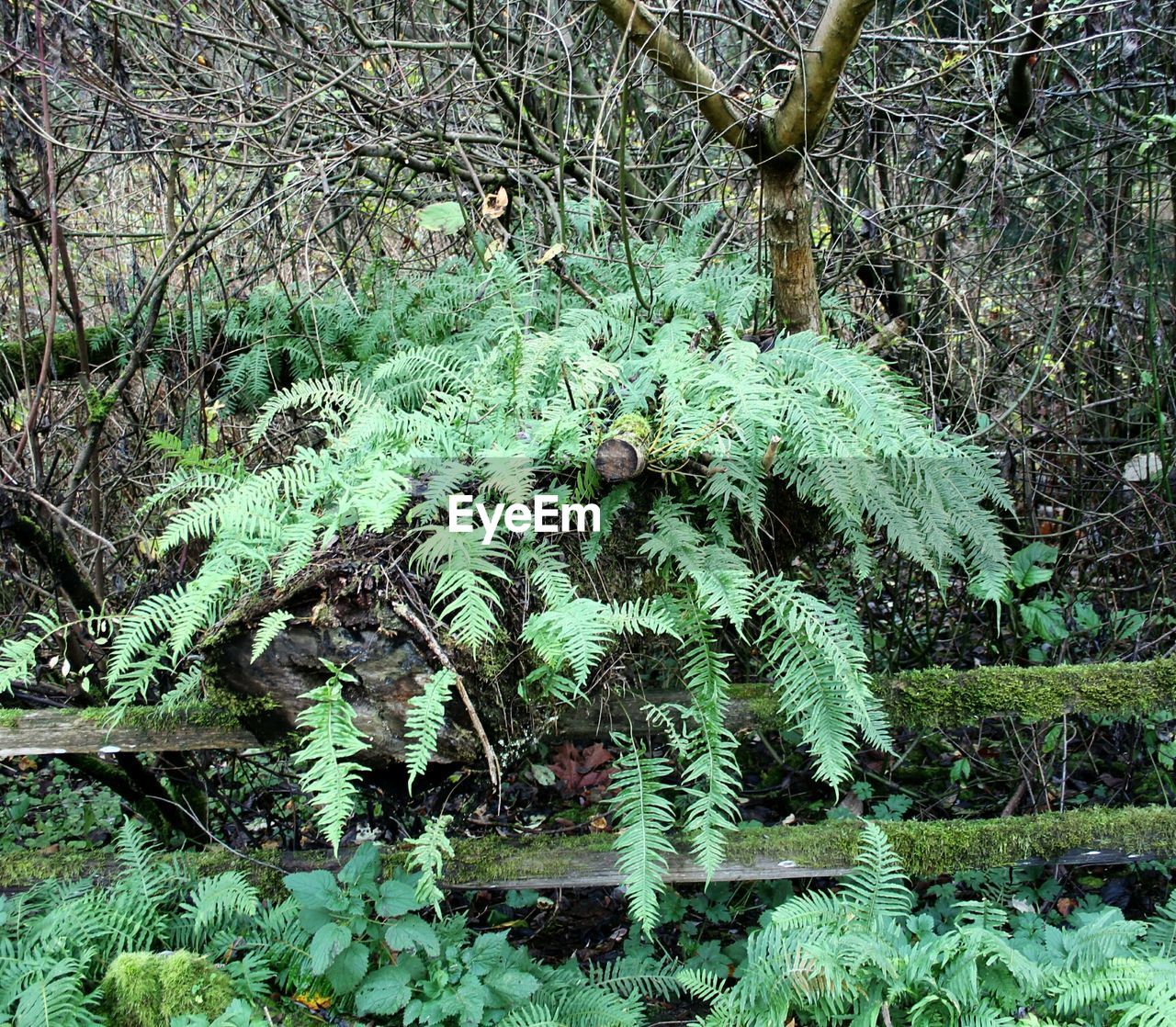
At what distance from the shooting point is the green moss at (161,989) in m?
2.61

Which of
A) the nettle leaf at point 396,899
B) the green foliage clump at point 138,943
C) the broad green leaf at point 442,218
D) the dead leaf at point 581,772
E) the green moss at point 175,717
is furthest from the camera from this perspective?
the dead leaf at point 581,772

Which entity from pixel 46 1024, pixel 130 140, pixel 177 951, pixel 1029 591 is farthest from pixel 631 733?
pixel 130 140

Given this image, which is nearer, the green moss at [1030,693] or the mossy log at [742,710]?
the mossy log at [742,710]

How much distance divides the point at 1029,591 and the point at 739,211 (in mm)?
2186

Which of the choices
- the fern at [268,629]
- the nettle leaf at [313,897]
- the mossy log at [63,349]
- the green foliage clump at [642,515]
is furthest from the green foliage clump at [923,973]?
the mossy log at [63,349]

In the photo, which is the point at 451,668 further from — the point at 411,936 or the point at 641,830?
the point at 411,936

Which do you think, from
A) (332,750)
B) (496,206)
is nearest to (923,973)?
(332,750)

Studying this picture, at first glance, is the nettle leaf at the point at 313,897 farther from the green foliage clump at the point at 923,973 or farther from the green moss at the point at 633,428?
the green moss at the point at 633,428

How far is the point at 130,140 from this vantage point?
4.04 metres

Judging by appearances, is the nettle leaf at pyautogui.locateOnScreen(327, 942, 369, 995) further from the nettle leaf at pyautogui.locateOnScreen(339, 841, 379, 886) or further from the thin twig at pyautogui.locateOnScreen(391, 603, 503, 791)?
the thin twig at pyautogui.locateOnScreen(391, 603, 503, 791)
